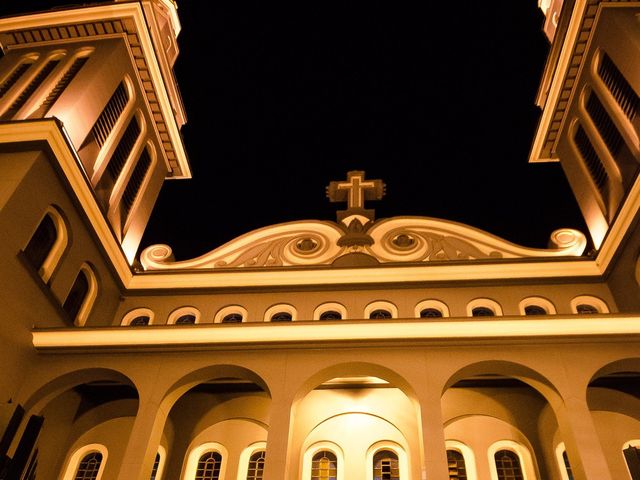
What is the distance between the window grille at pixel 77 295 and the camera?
17536mm

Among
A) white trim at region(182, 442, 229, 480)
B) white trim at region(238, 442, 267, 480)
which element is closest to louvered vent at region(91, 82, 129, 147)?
white trim at region(182, 442, 229, 480)

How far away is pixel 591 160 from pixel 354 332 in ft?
38.1

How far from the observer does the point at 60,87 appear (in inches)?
770

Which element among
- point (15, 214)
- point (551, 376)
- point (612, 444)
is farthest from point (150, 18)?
point (612, 444)

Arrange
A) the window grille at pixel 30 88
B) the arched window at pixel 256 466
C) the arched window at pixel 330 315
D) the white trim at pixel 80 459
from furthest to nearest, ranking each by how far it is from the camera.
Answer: the window grille at pixel 30 88 → the arched window at pixel 330 315 → the arched window at pixel 256 466 → the white trim at pixel 80 459

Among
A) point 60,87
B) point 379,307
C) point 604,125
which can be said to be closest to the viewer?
point 379,307

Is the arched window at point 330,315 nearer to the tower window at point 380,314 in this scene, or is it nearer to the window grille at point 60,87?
the tower window at point 380,314

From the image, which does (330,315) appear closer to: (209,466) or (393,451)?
(393,451)

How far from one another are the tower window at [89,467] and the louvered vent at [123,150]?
28.6 feet

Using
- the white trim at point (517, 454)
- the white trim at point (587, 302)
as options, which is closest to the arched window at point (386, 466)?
the white trim at point (517, 454)

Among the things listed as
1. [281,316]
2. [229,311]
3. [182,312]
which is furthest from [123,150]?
[281,316]

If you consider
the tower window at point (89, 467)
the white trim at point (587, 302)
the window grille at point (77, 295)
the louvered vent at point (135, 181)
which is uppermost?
the louvered vent at point (135, 181)

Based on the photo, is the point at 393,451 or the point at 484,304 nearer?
the point at 393,451

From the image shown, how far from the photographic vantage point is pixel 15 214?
15016 mm
